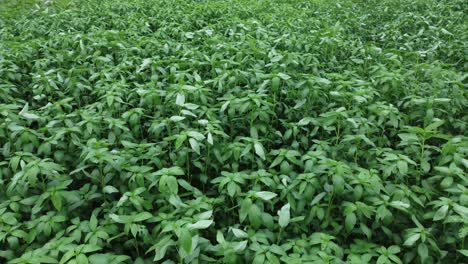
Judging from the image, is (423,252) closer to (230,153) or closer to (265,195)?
(265,195)

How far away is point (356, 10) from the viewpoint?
652 cm

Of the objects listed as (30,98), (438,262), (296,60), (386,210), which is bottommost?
(30,98)

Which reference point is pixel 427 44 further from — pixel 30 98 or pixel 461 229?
pixel 30 98

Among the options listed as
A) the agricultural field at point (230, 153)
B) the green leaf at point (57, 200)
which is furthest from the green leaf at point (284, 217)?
the green leaf at point (57, 200)

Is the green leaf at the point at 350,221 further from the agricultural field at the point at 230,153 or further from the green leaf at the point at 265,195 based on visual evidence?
the green leaf at the point at 265,195

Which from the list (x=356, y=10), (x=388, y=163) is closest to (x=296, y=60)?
(x=388, y=163)

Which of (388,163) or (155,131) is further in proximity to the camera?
(155,131)

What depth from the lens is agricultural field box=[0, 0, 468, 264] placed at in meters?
1.97

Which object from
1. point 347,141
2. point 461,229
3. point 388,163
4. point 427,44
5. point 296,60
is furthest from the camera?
point 427,44

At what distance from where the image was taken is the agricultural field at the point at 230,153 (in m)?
1.97

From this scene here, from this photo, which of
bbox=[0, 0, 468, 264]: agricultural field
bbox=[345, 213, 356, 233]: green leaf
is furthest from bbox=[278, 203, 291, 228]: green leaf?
bbox=[345, 213, 356, 233]: green leaf

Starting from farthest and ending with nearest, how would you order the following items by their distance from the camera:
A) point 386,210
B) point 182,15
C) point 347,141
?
point 182,15 → point 347,141 → point 386,210

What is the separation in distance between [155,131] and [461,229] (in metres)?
1.90

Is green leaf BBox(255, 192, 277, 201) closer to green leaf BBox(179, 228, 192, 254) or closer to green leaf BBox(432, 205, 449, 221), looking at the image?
green leaf BBox(179, 228, 192, 254)
